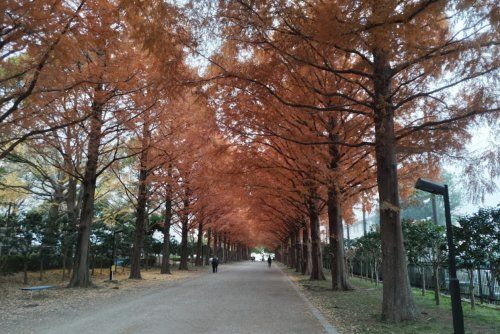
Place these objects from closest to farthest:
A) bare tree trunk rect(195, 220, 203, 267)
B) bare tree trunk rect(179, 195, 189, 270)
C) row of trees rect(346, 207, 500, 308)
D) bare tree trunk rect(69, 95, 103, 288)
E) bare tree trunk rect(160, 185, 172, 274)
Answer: row of trees rect(346, 207, 500, 308), bare tree trunk rect(69, 95, 103, 288), bare tree trunk rect(160, 185, 172, 274), bare tree trunk rect(179, 195, 189, 270), bare tree trunk rect(195, 220, 203, 267)

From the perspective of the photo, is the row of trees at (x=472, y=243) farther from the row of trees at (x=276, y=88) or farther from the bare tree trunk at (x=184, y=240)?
the bare tree trunk at (x=184, y=240)

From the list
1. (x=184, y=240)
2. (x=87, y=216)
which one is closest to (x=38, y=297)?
(x=87, y=216)

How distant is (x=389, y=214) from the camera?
324 inches

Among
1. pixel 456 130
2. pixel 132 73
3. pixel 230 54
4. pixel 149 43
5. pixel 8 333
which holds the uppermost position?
pixel 132 73

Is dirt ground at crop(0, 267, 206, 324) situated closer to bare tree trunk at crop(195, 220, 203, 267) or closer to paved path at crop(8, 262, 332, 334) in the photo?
paved path at crop(8, 262, 332, 334)

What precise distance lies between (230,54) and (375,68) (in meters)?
2.96

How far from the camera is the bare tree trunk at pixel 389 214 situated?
7.85 meters

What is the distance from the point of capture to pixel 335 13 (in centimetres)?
598

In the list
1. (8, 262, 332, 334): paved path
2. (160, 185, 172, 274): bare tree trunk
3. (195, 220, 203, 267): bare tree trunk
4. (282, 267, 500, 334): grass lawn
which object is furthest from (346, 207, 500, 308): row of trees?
(195, 220, 203, 267): bare tree trunk

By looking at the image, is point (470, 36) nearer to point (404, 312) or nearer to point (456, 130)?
point (456, 130)

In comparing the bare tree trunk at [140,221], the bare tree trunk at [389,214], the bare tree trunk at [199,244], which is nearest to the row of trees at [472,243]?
the bare tree trunk at [389,214]

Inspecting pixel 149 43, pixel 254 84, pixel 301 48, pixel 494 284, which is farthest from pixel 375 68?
pixel 494 284

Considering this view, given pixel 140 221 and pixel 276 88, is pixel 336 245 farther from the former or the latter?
pixel 140 221

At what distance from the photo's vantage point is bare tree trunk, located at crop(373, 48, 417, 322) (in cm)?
785
